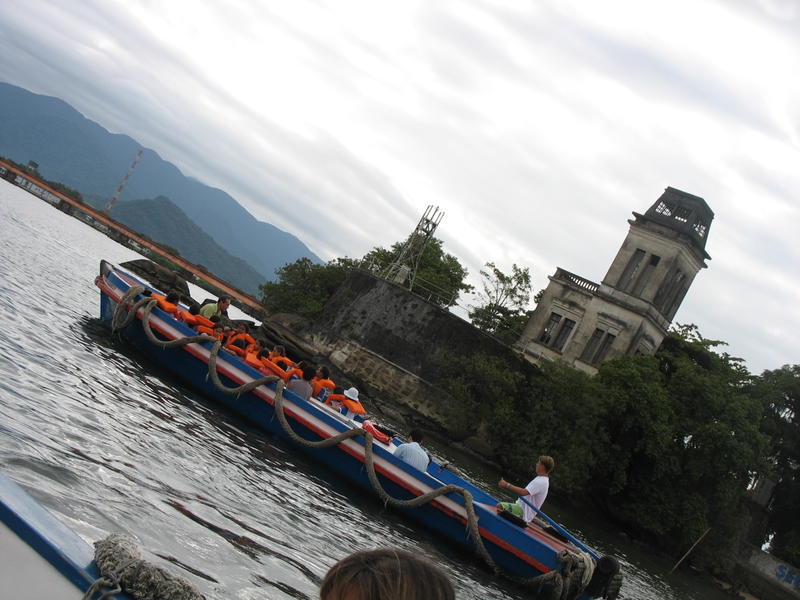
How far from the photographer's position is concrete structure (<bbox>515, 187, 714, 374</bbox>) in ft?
145

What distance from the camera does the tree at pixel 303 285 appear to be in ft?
199

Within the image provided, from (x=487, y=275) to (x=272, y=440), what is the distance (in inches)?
1731

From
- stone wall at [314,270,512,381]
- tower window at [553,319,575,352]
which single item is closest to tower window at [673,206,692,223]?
tower window at [553,319,575,352]

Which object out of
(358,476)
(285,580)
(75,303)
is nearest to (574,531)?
(358,476)

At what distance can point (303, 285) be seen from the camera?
6253 cm

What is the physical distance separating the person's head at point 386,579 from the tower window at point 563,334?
44.4m

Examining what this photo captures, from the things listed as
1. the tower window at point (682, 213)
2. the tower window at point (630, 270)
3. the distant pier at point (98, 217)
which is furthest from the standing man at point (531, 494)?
the distant pier at point (98, 217)

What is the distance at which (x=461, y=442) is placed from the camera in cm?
3728

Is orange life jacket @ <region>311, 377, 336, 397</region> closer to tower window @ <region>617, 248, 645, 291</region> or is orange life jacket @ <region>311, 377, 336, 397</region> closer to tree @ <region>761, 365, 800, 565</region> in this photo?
tower window @ <region>617, 248, 645, 291</region>

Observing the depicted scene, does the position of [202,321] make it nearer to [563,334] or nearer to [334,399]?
[334,399]

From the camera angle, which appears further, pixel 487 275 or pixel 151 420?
pixel 487 275

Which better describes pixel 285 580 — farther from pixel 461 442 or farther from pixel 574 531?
pixel 461 442

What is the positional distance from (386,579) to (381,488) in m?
13.1

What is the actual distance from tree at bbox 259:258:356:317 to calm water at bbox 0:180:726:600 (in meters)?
40.2
